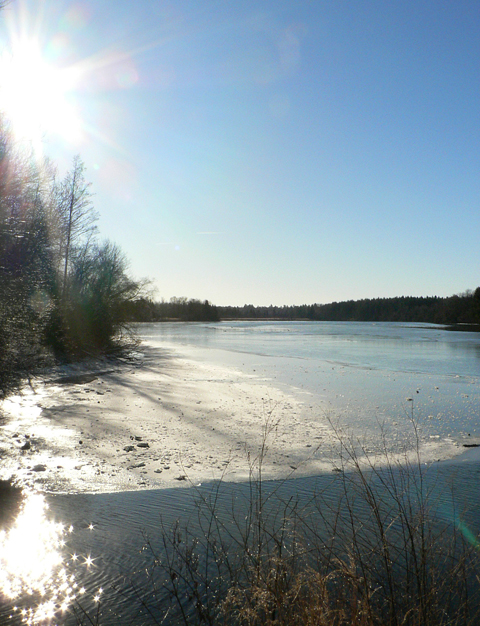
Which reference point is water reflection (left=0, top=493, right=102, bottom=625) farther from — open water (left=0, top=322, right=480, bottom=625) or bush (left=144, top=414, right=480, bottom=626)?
bush (left=144, top=414, right=480, bottom=626)

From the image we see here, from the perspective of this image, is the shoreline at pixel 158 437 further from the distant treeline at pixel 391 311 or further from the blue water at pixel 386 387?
the distant treeline at pixel 391 311

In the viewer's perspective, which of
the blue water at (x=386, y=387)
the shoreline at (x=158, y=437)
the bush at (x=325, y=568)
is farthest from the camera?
the blue water at (x=386, y=387)

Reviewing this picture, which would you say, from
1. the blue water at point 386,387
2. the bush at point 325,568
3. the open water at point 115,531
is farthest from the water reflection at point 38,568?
the blue water at point 386,387

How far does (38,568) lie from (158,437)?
3448 mm

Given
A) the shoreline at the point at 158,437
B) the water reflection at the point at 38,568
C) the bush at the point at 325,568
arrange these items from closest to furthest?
the bush at the point at 325,568, the water reflection at the point at 38,568, the shoreline at the point at 158,437

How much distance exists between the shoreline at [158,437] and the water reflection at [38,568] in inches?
32.7

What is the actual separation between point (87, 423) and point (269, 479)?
376cm

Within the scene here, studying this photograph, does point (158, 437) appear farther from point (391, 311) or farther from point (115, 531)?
point (391, 311)

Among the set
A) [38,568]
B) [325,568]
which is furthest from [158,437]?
[325,568]

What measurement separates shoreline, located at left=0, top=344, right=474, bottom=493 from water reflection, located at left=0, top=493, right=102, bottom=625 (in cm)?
83

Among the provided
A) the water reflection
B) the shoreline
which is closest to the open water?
the water reflection

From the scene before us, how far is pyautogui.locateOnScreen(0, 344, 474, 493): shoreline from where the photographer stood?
522 centimetres

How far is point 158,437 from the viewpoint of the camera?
22.1ft

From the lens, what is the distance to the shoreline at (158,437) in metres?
5.22
